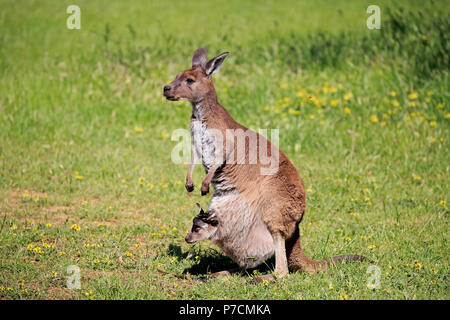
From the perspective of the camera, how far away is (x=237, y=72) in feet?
33.3

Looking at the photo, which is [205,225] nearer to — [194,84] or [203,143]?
[203,143]

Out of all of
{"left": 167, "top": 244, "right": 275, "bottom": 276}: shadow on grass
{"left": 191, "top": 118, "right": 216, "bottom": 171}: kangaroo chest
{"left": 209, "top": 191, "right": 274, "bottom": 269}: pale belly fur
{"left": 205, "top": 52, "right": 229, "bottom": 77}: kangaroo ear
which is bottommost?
{"left": 167, "top": 244, "right": 275, "bottom": 276}: shadow on grass

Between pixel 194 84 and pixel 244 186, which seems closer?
pixel 244 186

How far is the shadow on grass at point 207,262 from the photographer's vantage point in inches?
204

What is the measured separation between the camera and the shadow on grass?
17.0 ft

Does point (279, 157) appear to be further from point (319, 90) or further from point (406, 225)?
point (319, 90)

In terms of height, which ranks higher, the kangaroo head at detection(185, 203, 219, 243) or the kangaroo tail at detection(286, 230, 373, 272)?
the kangaroo head at detection(185, 203, 219, 243)

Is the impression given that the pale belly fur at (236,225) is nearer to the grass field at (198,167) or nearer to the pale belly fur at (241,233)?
the pale belly fur at (241,233)

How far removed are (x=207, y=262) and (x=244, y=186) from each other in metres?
0.89

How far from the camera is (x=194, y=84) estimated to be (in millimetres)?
5062

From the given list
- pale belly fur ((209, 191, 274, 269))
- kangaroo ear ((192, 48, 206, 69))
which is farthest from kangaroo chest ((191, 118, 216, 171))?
kangaroo ear ((192, 48, 206, 69))

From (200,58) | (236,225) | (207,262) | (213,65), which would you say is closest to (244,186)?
(236,225)

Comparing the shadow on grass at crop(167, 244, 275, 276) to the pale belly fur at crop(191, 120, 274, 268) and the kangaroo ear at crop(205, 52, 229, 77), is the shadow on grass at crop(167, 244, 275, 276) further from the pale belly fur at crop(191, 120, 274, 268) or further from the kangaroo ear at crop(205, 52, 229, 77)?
the kangaroo ear at crop(205, 52, 229, 77)
